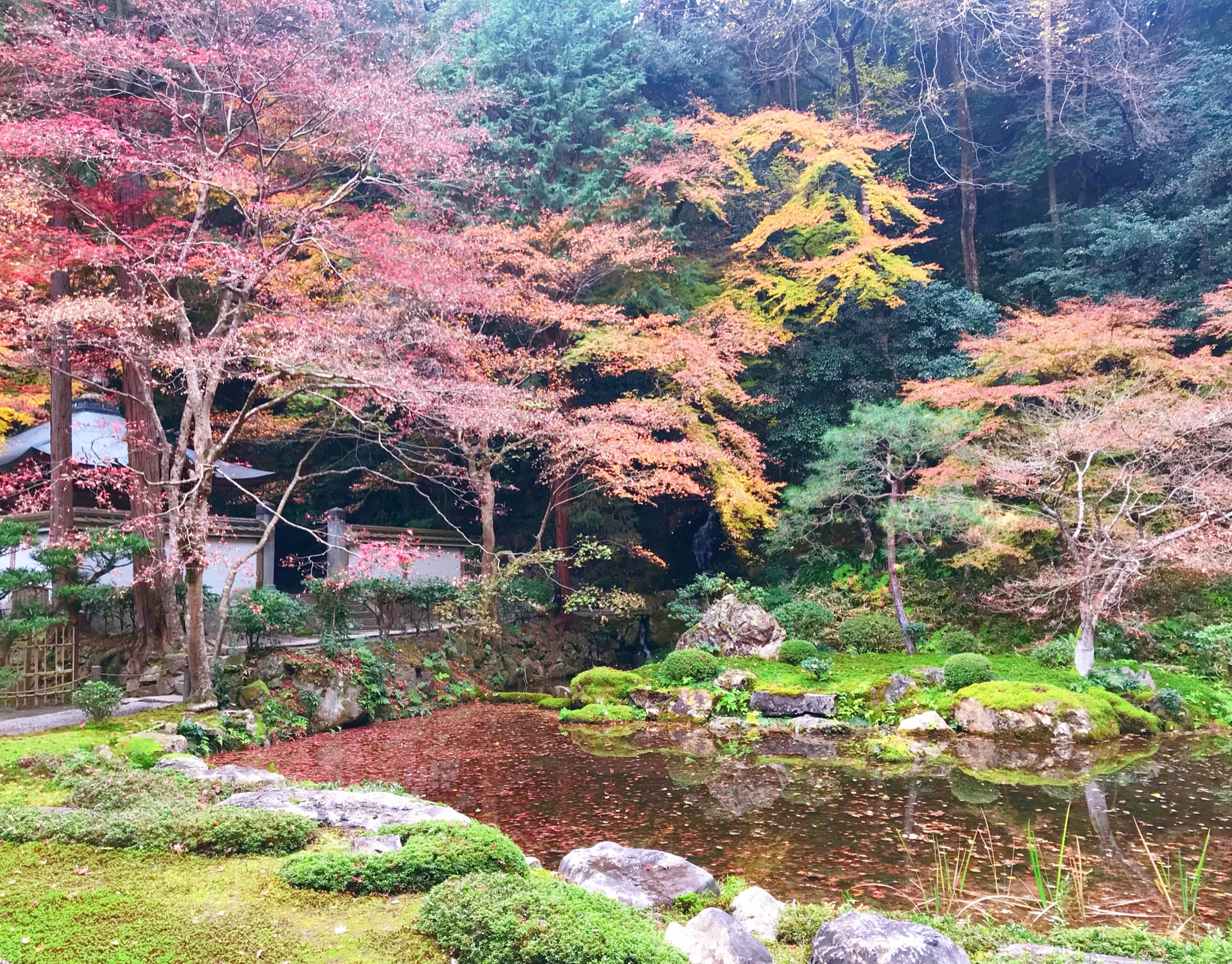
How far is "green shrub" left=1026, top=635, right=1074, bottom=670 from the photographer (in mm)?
11492

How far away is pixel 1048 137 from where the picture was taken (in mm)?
17812

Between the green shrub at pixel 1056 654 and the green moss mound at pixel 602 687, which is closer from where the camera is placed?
the green shrub at pixel 1056 654

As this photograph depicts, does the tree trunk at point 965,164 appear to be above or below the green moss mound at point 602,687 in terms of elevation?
above

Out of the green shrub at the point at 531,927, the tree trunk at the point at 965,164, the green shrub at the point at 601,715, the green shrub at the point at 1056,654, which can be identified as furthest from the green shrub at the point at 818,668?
the tree trunk at the point at 965,164

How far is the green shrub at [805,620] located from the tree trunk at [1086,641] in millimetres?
3761

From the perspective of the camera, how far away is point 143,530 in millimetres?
10414

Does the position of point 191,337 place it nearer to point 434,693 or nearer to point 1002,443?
point 434,693

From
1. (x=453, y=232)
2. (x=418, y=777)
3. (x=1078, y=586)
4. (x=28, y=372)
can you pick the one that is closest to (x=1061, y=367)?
(x=1078, y=586)

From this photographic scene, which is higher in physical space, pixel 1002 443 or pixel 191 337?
pixel 191 337

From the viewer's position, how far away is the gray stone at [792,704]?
10.5m

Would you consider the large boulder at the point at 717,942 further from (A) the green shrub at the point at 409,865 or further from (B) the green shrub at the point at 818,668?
(B) the green shrub at the point at 818,668

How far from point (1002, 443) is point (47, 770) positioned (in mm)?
13154

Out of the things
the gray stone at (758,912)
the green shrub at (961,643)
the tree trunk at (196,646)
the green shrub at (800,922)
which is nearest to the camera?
the green shrub at (800,922)

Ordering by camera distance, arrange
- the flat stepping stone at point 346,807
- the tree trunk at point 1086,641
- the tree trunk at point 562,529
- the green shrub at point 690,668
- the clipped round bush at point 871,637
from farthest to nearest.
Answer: the tree trunk at point 562,529, the clipped round bush at point 871,637, the green shrub at point 690,668, the tree trunk at point 1086,641, the flat stepping stone at point 346,807
